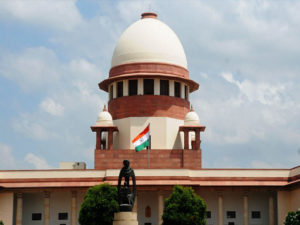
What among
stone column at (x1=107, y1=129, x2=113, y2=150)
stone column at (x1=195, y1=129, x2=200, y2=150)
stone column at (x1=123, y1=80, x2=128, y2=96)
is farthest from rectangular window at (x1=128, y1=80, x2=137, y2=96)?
stone column at (x1=195, y1=129, x2=200, y2=150)

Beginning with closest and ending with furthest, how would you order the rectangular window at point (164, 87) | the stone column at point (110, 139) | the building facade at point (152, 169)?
the building facade at point (152, 169) < the stone column at point (110, 139) < the rectangular window at point (164, 87)

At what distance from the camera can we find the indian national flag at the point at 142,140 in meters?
56.1

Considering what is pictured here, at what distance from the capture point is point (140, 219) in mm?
57500

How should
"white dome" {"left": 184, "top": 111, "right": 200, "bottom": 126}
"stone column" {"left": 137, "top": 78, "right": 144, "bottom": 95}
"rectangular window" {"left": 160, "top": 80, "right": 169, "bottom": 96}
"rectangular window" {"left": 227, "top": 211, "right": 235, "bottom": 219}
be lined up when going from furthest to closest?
"rectangular window" {"left": 160, "top": 80, "right": 169, "bottom": 96} → "stone column" {"left": 137, "top": 78, "right": 144, "bottom": 95} → "white dome" {"left": 184, "top": 111, "right": 200, "bottom": 126} → "rectangular window" {"left": 227, "top": 211, "right": 235, "bottom": 219}

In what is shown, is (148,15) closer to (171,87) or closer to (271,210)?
(171,87)

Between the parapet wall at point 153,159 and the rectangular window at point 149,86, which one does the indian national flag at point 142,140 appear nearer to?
the parapet wall at point 153,159

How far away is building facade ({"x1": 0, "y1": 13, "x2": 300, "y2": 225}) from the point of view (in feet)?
184

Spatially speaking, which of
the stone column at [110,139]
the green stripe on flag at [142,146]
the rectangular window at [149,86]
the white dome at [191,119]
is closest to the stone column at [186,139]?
the white dome at [191,119]

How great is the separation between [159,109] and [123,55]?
607 centimetres

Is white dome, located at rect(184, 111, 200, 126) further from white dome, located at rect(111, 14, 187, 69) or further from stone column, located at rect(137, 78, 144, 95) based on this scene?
white dome, located at rect(111, 14, 187, 69)

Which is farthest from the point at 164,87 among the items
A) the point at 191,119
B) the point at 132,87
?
the point at 191,119

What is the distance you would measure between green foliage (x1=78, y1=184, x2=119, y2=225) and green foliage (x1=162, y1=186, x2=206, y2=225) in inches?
150

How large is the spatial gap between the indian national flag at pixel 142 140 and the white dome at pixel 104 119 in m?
3.57

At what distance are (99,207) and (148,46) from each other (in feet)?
58.7
